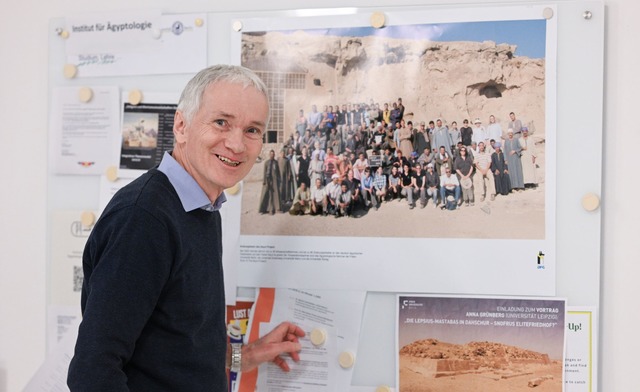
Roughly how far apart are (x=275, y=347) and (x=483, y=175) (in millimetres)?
549

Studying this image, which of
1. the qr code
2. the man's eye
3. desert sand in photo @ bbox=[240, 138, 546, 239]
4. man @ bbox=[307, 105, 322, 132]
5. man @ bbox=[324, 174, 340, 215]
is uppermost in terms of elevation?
man @ bbox=[307, 105, 322, 132]

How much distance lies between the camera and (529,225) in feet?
4.29

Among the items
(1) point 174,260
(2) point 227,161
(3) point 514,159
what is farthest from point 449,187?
(1) point 174,260

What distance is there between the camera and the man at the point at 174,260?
3.16 feet

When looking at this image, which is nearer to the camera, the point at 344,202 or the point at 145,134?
the point at 344,202

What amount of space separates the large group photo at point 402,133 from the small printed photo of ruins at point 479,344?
144 millimetres

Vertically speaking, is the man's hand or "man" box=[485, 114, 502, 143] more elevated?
"man" box=[485, 114, 502, 143]

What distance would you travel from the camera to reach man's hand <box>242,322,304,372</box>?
138cm

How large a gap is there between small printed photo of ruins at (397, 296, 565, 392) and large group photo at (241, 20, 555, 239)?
0.47 ft

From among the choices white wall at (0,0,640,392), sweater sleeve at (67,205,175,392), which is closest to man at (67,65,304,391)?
sweater sleeve at (67,205,175,392)

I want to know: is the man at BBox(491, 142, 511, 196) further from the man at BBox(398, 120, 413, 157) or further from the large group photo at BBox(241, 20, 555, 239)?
the man at BBox(398, 120, 413, 157)

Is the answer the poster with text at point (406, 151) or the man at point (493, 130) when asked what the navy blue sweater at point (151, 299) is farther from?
the man at point (493, 130)

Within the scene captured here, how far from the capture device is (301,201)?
141cm

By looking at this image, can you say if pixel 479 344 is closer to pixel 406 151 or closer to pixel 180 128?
pixel 406 151
